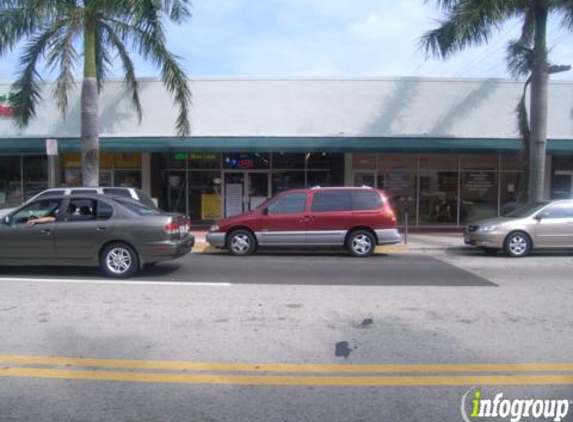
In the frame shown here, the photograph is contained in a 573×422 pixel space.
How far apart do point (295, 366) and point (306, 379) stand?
1.04 feet

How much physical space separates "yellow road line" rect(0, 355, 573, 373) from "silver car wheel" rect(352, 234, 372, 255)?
7683 mm

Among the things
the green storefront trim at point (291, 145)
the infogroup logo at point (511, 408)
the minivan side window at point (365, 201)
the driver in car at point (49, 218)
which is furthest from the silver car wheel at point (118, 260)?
the green storefront trim at point (291, 145)

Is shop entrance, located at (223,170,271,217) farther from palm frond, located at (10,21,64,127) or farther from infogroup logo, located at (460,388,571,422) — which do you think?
infogroup logo, located at (460,388,571,422)

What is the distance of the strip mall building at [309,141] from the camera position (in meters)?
17.9

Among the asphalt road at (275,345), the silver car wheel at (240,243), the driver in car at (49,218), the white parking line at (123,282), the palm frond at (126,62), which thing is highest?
the palm frond at (126,62)

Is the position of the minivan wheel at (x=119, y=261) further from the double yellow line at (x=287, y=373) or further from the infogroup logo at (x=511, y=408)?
the infogroup logo at (x=511, y=408)

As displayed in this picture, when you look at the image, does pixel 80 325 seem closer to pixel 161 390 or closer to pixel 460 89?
pixel 161 390

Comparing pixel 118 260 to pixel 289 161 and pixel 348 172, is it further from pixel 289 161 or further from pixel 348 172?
pixel 348 172

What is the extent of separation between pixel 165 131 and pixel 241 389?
1529cm

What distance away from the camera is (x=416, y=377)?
455 centimetres

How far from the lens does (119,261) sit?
368 inches

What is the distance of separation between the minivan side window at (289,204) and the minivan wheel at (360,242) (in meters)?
1.37

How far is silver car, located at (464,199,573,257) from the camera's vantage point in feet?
41.3

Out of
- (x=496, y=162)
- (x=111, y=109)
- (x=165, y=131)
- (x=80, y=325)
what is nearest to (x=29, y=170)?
(x=111, y=109)
